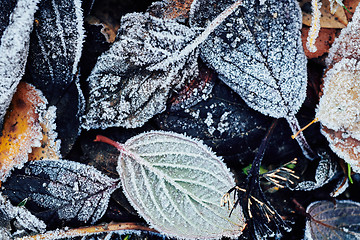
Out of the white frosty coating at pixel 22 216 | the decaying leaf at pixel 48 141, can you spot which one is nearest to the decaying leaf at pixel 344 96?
the decaying leaf at pixel 48 141

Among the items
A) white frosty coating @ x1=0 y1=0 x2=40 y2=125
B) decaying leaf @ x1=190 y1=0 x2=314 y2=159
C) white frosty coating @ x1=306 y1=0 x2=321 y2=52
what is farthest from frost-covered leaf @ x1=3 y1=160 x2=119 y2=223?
white frosty coating @ x1=306 y1=0 x2=321 y2=52

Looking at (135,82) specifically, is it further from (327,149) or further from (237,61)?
(327,149)

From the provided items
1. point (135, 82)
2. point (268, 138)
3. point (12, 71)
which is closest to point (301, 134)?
point (268, 138)

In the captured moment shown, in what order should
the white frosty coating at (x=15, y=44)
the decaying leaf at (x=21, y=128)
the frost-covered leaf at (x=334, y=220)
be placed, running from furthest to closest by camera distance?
the frost-covered leaf at (x=334, y=220) → the decaying leaf at (x=21, y=128) → the white frosty coating at (x=15, y=44)

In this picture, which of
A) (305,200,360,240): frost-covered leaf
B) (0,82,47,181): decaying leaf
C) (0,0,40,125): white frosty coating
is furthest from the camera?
(305,200,360,240): frost-covered leaf

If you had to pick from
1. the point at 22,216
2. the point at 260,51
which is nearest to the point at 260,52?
the point at 260,51

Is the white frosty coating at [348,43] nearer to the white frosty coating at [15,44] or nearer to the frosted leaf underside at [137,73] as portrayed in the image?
the frosted leaf underside at [137,73]

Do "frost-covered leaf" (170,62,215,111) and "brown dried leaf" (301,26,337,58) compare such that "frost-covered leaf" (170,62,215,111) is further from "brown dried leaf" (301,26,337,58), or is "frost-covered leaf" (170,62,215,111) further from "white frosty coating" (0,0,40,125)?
"white frosty coating" (0,0,40,125)
